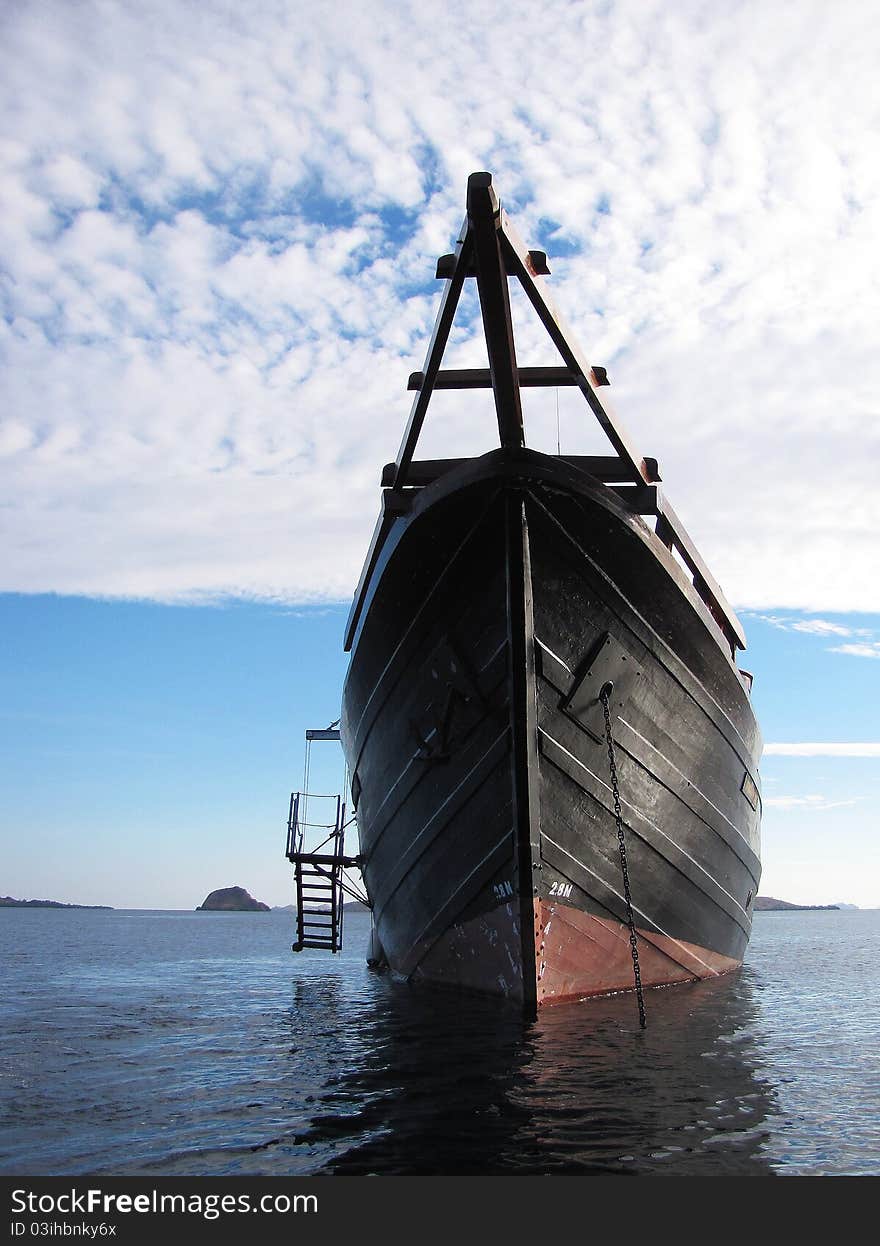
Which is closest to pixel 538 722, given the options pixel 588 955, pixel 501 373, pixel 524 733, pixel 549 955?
pixel 524 733

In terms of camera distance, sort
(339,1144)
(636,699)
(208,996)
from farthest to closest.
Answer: (208,996) < (636,699) < (339,1144)

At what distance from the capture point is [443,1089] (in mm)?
6391

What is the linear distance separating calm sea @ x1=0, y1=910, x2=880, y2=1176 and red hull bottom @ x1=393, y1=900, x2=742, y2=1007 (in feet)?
0.83

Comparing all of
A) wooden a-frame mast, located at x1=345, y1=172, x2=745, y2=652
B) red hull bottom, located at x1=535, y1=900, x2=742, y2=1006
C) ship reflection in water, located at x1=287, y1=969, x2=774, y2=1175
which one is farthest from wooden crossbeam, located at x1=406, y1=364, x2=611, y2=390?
ship reflection in water, located at x1=287, y1=969, x2=774, y2=1175

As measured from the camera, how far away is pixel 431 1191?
430 centimetres

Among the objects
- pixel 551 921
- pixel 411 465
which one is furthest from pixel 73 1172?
pixel 411 465

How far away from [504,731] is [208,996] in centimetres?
976

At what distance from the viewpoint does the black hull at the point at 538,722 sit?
8469mm

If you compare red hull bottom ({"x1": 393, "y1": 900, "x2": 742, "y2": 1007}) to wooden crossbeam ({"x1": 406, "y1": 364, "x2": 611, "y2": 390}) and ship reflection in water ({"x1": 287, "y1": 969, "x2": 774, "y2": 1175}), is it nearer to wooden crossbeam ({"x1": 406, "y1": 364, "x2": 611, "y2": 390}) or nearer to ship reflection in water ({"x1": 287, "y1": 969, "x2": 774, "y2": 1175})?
ship reflection in water ({"x1": 287, "y1": 969, "x2": 774, "y2": 1175})

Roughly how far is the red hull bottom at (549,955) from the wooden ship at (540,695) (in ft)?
0.08

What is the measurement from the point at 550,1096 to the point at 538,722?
3.49 meters

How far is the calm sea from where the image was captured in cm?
485

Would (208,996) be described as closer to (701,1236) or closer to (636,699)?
(636,699)

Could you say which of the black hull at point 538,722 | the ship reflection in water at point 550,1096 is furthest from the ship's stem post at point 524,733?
the ship reflection in water at point 550,1096
